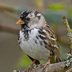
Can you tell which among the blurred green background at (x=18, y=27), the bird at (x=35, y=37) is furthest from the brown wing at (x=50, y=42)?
the blurred green background at (x=18, y=27)

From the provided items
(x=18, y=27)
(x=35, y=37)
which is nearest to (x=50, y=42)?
(x=35, y=37)

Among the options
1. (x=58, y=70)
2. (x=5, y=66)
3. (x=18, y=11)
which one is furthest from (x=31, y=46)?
(x=5, y=66)

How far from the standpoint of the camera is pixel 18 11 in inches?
213

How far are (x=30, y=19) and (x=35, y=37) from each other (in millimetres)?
226

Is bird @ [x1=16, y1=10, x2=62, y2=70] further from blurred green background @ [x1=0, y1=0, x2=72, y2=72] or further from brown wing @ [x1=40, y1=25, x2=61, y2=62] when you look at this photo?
blurred green background @ [x1=0, y1=0, x2=72, y2=72]

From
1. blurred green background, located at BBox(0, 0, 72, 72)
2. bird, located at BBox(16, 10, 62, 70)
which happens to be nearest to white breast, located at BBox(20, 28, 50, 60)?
bird, located at BBox(16, 10, 62, 70)

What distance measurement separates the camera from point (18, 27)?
5.71 metres

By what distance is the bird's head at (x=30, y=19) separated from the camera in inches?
155

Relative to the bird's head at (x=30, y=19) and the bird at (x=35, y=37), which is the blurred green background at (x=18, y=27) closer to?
the bird at (x=35, y=37)

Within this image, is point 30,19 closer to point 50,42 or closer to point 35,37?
point 35,37

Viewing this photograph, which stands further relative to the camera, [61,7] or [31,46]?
[61,7]

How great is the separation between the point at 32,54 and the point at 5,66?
3.35 m

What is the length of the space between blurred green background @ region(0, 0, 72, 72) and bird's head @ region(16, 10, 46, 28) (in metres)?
0.62

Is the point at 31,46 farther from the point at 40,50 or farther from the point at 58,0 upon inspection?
the point at 58,0
